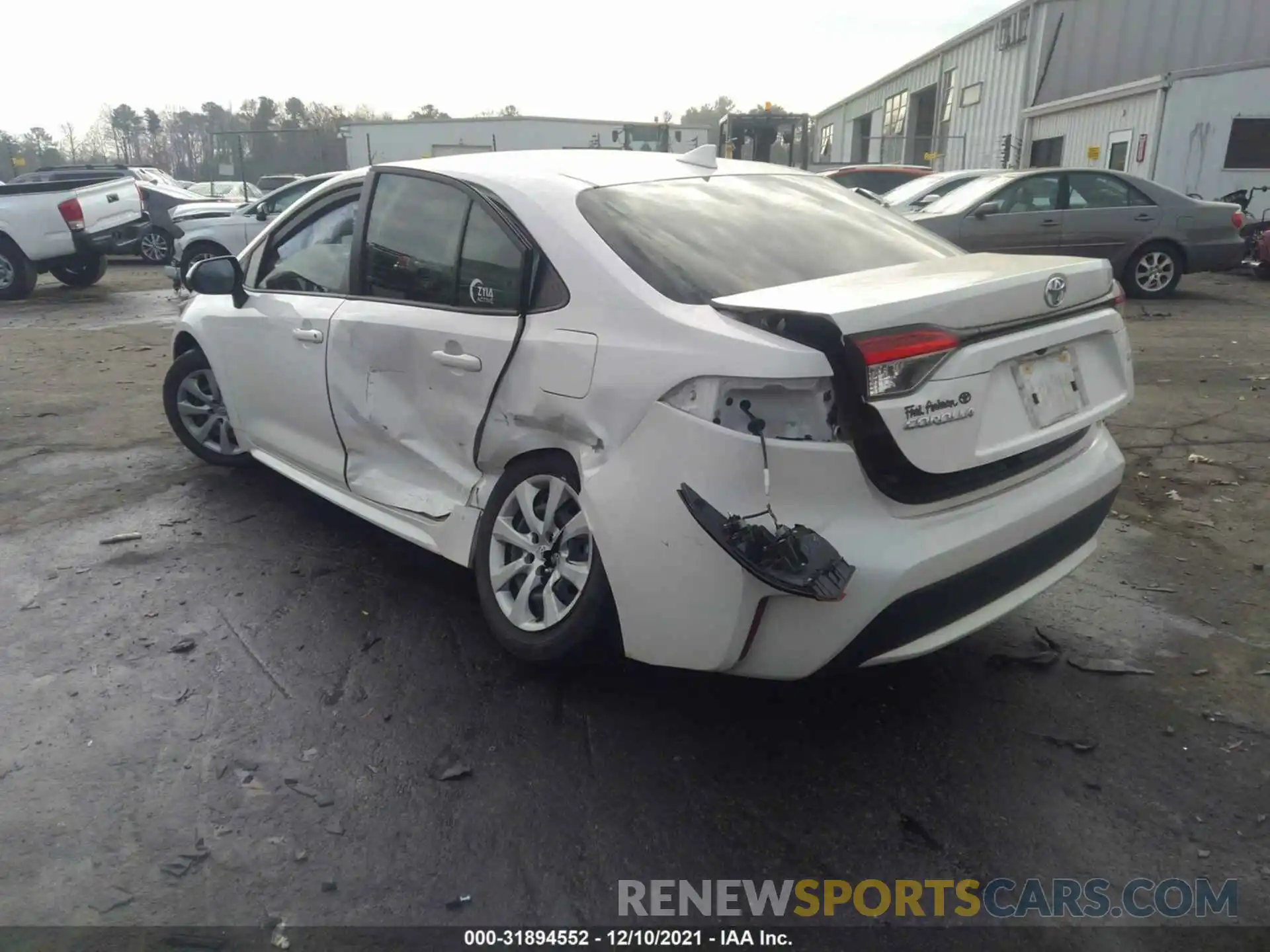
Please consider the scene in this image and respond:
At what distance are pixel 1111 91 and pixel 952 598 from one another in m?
19.5

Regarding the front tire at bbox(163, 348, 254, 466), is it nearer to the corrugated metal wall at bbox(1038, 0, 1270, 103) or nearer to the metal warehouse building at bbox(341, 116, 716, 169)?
the metal warehouse building at bbox(341, 116, 716, 169)

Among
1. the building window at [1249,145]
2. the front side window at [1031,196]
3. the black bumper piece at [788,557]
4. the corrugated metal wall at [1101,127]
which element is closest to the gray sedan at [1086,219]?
the front side window at [1031,196]

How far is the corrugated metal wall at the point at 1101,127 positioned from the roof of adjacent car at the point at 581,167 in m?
15.6

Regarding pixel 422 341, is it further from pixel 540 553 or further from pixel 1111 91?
pixel 1111 91

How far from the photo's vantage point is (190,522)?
4.56m

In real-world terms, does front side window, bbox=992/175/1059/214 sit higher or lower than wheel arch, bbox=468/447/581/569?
higher

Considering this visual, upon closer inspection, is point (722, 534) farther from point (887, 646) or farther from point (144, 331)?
point (144, 331)

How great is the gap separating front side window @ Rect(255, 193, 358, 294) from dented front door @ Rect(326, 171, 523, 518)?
21cm

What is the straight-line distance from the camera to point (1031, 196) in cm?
1120

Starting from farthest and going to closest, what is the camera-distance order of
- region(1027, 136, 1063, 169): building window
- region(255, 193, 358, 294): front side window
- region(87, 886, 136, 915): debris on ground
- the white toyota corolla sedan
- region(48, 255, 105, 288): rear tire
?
region(1027, 136, 1063, 169): building window < region(48, 255, 105, 288): rear tire < region(255, 193, 358, 294): front side window < the white toyota corolla sedan < region(87, 886, 136, 915): debris on ground

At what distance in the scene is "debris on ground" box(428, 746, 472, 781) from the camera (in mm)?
Result: 2652

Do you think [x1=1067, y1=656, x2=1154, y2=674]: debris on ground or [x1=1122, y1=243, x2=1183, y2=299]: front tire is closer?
[x1=1067, y1=656, x2=1154, y2=674]: debris on ground

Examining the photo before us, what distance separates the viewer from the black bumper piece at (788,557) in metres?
2.26

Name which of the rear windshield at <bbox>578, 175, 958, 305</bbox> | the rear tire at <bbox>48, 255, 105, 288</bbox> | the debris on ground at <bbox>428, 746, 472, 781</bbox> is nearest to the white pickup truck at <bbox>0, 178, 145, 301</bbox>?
the rear tire at <bbox>48, 255, 105, 288</bbox>
